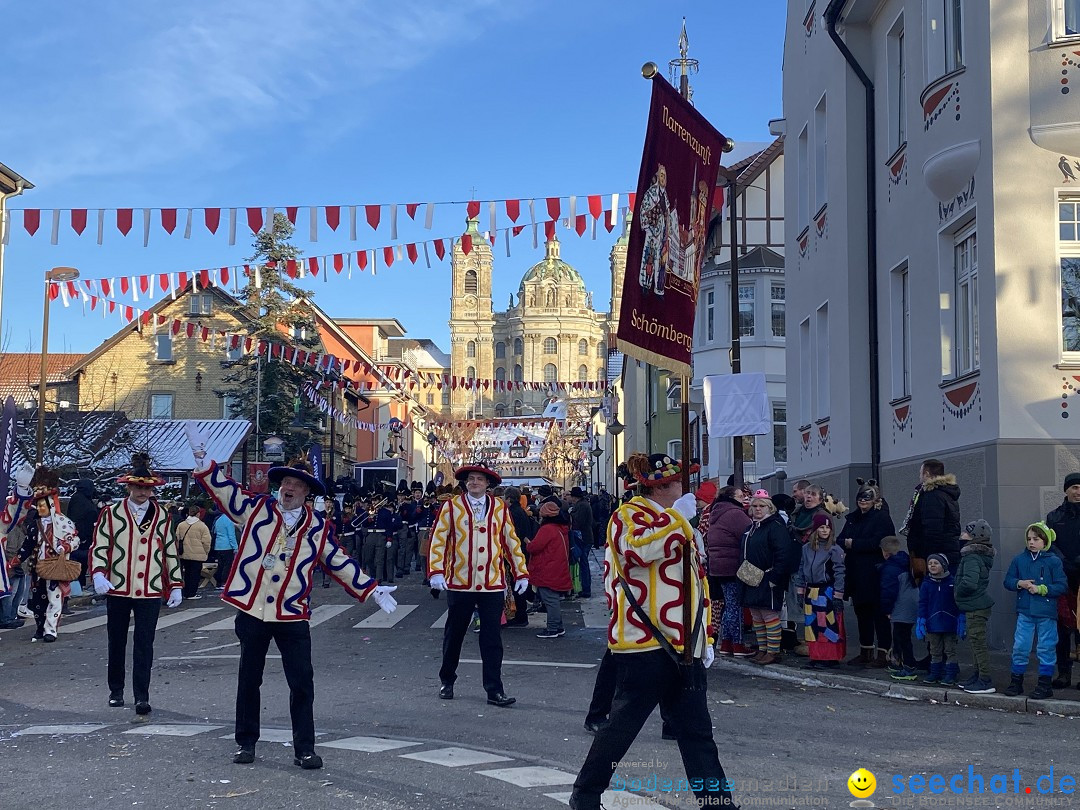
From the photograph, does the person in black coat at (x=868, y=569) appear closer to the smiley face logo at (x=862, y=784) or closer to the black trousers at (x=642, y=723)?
the smiley face logo at (x=862, y=784)

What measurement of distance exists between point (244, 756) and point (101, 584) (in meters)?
2.55

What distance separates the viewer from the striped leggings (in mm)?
11930

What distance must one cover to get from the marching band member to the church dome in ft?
527

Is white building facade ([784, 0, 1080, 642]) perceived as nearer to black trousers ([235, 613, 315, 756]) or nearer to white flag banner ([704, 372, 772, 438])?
white flag banner ([704, 372, 772, 438])

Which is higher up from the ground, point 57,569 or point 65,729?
point 57,569

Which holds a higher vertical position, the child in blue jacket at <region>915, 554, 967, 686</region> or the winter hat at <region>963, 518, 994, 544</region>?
the winter hat at <region>963, 518, 994, 544</region>

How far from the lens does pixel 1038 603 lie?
31.9 feet

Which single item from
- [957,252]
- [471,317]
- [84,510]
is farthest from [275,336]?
[471,317]

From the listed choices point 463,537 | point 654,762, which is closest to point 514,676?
point 463,537

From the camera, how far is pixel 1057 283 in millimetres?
12391

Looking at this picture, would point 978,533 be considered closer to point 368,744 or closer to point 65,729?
point 368,744

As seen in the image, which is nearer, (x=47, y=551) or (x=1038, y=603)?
(x=1038, y=603)

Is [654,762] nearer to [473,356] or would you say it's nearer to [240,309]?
[240,309]

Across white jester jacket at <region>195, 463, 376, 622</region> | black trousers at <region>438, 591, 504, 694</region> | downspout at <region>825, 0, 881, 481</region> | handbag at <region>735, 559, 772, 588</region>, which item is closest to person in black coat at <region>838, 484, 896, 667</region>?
handbag at <region>735, 559, 772, 588</region>
